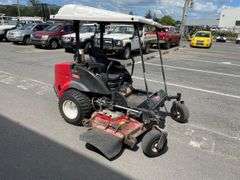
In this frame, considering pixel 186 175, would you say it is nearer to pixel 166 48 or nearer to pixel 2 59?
pixel 2 59

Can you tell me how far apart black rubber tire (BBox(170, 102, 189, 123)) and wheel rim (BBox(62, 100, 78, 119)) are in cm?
213

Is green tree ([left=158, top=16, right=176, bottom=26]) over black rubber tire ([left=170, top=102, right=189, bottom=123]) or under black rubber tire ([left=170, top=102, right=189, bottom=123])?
under

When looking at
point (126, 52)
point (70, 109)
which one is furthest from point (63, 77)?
point (126, 52)

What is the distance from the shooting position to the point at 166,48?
24.8 metres

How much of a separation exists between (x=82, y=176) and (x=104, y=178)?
31cm

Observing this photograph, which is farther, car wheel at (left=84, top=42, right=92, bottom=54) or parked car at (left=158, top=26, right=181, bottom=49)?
parked car at (left=158, top=26, right=181, bottom=49)

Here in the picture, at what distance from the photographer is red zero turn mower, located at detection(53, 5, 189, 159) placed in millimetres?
5082

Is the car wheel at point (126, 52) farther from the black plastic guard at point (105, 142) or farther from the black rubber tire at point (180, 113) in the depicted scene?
the black plastic guard at point (105, 142)

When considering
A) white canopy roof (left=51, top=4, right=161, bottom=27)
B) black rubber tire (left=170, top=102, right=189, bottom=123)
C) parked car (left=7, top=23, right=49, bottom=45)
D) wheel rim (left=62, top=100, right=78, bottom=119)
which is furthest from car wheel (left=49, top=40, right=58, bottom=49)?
black rubber tire (left=170, top=102, right=189, bottom=123)

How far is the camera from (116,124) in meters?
5.27

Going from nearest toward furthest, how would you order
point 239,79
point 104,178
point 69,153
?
point 104,178
point 69,153
point 239,79

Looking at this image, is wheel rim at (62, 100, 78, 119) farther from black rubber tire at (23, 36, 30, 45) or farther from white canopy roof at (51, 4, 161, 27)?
black rubber tire at (23, 36, 30, 45)

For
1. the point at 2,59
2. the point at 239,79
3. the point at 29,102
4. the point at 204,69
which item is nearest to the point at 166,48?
the point at 204,69

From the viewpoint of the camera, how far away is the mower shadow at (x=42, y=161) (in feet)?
14.3
